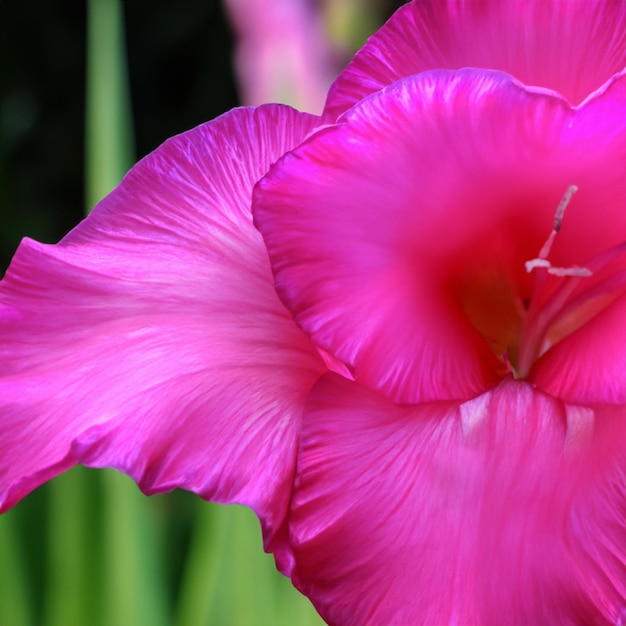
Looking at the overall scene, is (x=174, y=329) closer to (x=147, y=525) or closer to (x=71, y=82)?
(x=147, y=525)

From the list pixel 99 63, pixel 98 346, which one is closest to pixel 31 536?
pixel 99 63

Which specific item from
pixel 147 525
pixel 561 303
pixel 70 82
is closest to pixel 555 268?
pixel 561 303

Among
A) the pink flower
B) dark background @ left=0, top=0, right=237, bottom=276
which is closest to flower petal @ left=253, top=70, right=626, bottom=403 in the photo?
the pink flower

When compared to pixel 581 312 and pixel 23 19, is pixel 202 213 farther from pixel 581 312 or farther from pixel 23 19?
pixel 23 19

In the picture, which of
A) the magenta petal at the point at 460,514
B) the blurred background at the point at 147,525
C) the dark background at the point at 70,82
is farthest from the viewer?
the dark background at the point at 70,82

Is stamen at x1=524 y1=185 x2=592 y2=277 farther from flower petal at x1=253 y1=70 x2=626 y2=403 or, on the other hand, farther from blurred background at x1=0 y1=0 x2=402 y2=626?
blurred background at x1=0 y1=0 x2=402 y2=626

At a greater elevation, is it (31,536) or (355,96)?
(355,96)

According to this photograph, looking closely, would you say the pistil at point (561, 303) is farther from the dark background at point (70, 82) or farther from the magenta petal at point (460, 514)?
the dark background at point (70, 82)

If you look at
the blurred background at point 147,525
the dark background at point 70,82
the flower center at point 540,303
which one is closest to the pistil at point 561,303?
the flower center at point 540,303
